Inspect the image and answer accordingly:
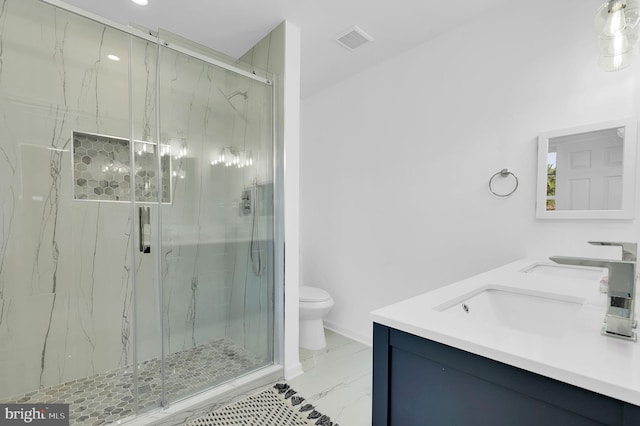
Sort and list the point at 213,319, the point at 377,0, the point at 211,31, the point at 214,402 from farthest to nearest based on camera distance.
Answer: the point at 211,31 < the point at 213,319 < the point at 377,0 < the point at 214,402

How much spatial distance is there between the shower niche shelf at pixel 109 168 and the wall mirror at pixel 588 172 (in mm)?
2218

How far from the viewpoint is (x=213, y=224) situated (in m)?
1.97

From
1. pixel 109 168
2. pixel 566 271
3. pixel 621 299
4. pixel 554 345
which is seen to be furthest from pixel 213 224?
pixel 566 271

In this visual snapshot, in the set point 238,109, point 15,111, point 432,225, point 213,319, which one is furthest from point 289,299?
point 15,111

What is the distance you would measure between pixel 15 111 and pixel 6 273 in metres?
0.97

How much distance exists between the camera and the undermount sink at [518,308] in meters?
1.03

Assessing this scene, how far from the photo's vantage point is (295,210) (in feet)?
7.15

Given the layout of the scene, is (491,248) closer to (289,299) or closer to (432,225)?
(432,225)

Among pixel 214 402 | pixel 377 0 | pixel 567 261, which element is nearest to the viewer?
pixel 567 261

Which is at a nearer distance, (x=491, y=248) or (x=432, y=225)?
(x=491, y=248)

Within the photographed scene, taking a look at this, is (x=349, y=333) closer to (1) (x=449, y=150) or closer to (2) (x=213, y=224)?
(2) (x=213, y=224)

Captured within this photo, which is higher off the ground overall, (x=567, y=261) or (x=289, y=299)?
(x=567, y=261)

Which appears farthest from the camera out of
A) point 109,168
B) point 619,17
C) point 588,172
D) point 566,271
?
point 109,168

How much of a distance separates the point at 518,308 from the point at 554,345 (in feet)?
1.81
